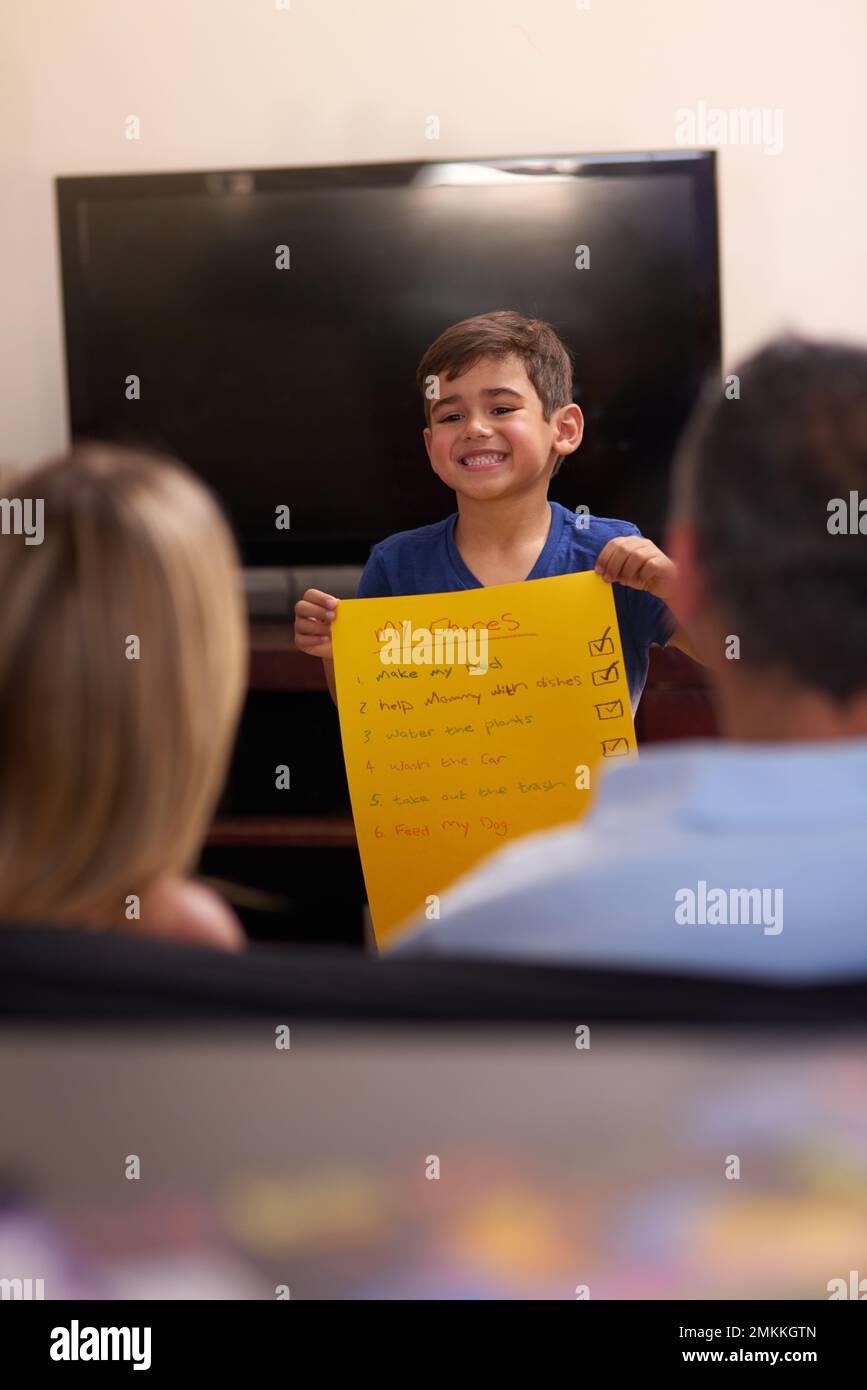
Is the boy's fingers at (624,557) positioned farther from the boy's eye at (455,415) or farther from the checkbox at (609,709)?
the boy's eye at (455,415)

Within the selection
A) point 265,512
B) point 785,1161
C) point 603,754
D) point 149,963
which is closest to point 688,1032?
point 785,1161

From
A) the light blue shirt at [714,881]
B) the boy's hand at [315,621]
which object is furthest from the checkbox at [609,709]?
the light blue shirt at [714,881]

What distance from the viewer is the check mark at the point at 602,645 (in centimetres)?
156

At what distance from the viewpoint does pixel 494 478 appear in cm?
172

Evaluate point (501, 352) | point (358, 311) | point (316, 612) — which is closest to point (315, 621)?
point (316, 612)

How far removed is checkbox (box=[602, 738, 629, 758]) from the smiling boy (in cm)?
12

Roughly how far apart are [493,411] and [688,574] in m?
0.96

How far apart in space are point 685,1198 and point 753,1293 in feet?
0.22

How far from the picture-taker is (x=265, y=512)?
10.3 ft

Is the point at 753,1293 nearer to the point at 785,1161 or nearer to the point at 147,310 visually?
the point at 785,1161

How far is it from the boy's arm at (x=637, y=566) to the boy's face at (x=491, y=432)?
0.24 metres
